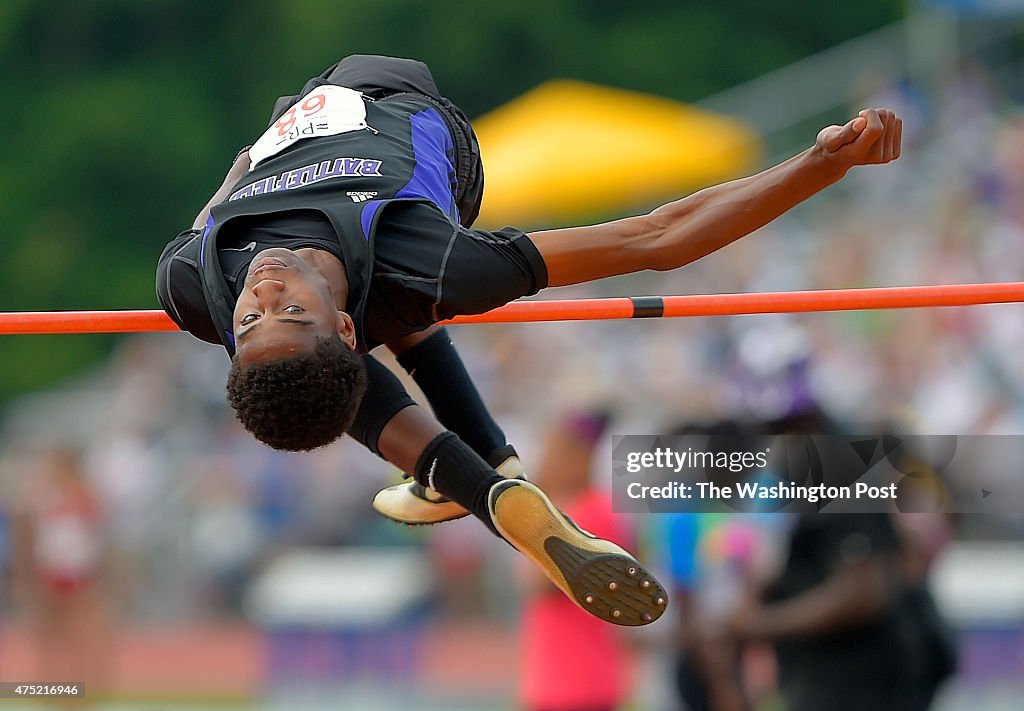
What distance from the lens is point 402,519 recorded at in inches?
201

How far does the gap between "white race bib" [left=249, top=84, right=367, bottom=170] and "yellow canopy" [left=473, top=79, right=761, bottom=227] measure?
26.4 feet

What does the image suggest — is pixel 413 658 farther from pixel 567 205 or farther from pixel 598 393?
pixel 567 205

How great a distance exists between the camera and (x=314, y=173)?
439 cm

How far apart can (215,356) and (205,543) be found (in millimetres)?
3388

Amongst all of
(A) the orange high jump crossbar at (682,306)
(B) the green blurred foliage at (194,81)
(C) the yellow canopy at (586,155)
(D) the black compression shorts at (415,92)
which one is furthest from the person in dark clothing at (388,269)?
(B) the green blurred foliage at (194,81)

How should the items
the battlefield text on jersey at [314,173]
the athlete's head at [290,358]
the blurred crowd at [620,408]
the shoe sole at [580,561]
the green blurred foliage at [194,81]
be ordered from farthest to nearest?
the green blurred foliage at [194,81] < the blurred crowd at [620,408] < the battlefield text on jersey at [314,173] < the shoe sole at [580,561] < the athlete's head at [290,358]

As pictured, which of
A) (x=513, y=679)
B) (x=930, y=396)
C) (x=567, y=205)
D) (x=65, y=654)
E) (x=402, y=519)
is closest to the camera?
(x=402, y=519)

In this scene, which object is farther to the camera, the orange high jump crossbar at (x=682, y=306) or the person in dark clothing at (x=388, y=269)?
the orange high jump crossbar at (x=682, y=306)

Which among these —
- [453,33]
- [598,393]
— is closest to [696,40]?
[453,33]

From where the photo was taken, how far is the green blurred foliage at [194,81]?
20.2 meters

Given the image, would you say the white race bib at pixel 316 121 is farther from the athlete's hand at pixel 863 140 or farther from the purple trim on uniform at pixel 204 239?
the athlete's hand at pixel 863 140
